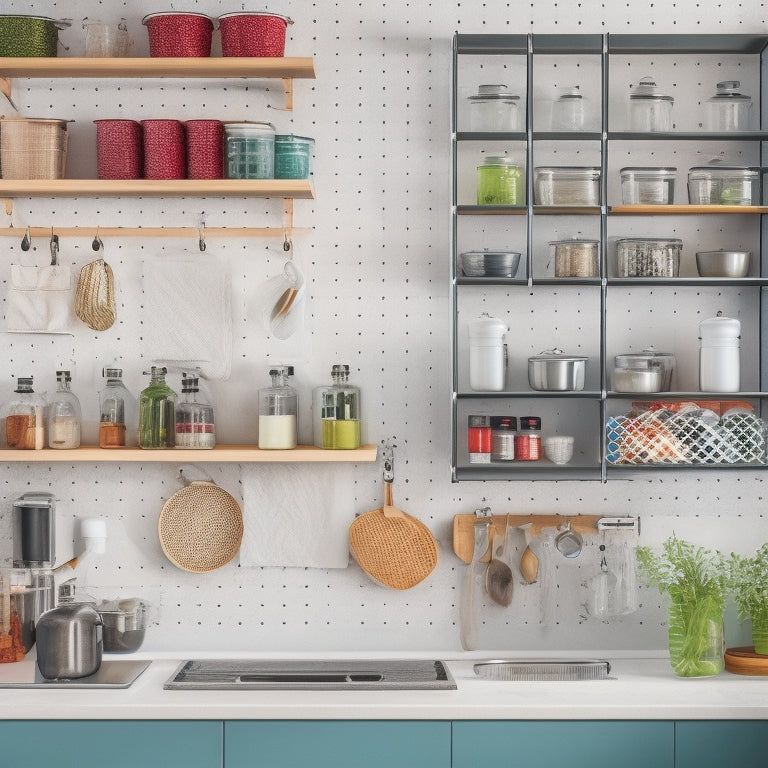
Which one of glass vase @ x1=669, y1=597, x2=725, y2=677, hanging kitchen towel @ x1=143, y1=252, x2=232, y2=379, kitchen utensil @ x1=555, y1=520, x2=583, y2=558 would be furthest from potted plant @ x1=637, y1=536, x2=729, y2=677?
hanging kitchen towel @ x1=143, y1=252, x2=232, y2=379

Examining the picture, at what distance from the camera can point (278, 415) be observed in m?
2.52

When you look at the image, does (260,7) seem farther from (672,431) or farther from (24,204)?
(672,431)

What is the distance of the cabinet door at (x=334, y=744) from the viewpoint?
86.0 inches

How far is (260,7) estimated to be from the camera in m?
2.64

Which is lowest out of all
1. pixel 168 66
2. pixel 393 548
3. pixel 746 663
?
pixel 746 663

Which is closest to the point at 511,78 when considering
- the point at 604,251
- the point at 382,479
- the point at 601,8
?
the point at 601,8

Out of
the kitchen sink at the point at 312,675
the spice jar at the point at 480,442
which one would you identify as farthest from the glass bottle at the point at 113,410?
the spice jar at the point at 480,442

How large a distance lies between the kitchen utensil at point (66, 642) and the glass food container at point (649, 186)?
1.69 m

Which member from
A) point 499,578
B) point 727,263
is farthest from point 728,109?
point 499,578

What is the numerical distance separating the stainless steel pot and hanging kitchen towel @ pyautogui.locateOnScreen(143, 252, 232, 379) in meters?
0.82

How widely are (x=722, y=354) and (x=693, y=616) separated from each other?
653 millimetres

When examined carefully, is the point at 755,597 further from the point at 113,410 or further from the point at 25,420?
the point at 25,420

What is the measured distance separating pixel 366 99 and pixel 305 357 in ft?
2.33

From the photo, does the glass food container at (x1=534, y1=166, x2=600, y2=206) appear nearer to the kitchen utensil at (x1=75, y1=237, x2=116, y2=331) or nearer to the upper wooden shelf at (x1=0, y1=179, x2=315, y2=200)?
the upper wooden shelf at (x1=0, y1=179, x2=315, y2=200)
